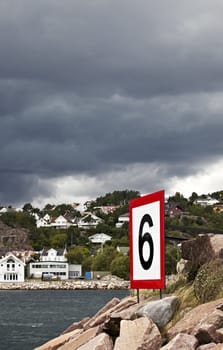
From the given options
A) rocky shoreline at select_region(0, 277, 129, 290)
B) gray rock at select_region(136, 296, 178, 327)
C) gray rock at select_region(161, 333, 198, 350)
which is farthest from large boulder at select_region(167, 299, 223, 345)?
rocky shoreline at select_region(0, 277, 129, 290)

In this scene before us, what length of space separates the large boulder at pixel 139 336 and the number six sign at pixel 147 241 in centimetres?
208

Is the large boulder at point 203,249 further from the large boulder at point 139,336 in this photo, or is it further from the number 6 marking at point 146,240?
the large boulder at point 139,336

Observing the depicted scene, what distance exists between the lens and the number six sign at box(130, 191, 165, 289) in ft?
58.2

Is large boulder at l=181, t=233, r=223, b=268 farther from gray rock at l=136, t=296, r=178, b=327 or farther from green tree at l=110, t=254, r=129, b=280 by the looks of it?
green tree at l=110, t=254, r=129, b=280

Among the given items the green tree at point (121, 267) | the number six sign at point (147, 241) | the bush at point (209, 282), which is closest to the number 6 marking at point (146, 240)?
the number six sign at point (147, 241)

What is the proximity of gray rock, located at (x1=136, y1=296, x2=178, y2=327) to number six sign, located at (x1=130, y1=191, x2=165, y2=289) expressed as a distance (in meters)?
0.70

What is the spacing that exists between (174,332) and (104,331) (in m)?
2.04

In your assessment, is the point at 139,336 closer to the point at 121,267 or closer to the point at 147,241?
the point at 147,241

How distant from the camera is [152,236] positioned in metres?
18.1

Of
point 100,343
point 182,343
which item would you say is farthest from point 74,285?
point 182,343

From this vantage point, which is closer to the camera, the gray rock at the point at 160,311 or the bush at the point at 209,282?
the gray rock at the point at 160,311

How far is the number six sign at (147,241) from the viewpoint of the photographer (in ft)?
58.2

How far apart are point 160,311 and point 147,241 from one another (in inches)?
83.5

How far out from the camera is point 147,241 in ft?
60.2
